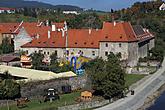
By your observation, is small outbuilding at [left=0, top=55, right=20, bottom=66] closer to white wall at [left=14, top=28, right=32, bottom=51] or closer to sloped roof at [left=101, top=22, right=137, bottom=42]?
white wall at [left=14, top=28, right=32, bottom=51]

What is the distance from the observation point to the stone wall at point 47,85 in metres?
41.1

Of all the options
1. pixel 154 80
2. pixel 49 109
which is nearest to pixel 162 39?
pixel 154 80

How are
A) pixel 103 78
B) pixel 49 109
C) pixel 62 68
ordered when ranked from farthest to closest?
pixel 62 68
pixel 103 78
pixel 49 109

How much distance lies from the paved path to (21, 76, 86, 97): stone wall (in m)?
5.47

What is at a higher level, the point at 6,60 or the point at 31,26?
the point at 31,26

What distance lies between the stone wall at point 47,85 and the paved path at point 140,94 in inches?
215

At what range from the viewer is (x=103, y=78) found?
138 ft

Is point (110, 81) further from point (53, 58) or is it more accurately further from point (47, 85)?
point (53, 58)

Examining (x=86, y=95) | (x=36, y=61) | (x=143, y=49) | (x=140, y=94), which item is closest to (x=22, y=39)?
(x=36, y=61)

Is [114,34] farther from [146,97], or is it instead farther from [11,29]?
[11,29]

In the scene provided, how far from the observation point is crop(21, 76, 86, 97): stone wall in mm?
41062

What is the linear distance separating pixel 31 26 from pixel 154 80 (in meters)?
29.4

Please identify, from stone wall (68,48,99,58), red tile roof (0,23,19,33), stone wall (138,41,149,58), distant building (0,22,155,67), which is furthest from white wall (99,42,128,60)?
red tile roof (0,23,19,33)

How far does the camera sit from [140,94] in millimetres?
45938
